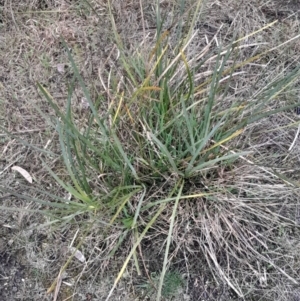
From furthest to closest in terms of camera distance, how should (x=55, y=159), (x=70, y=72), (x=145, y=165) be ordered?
1. (x=70, y=72)
2. (x=55, y=159)
3. (x=145, y=165)

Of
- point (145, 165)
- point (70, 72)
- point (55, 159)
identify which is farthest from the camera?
point (70, 72)

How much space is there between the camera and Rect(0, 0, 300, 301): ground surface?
1606 mm

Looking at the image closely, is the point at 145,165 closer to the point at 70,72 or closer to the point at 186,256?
the point at 186,256

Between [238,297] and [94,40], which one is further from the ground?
[94,40]

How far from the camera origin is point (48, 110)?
1.79 meters

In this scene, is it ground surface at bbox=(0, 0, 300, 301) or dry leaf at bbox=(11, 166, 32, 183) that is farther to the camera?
dry leaf at bbox=(11, 166, 32, 183)

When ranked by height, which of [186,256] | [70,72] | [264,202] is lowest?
[186,256]

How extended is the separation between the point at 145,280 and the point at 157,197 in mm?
290

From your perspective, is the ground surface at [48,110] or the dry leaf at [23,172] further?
the dry leaf at [23,172]

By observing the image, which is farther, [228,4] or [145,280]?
[228,4]

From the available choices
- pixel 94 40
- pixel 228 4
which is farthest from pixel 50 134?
pixel 228 4

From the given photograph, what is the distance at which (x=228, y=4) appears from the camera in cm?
190

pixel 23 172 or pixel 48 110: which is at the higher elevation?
pixel 48 110

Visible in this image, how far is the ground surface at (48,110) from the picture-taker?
161 cm
